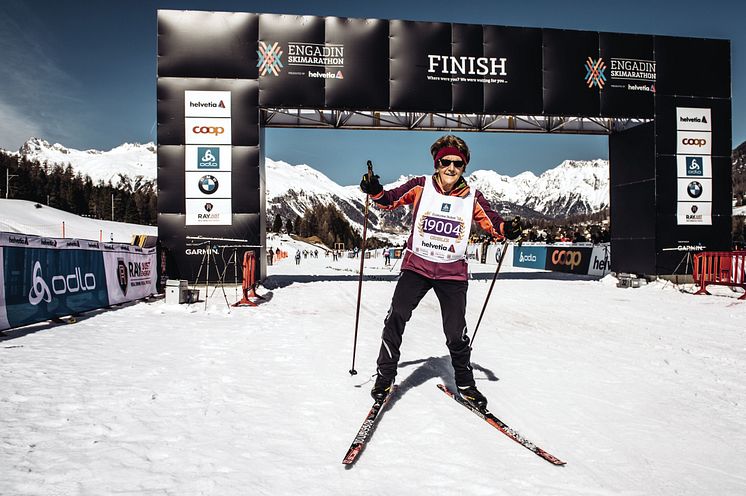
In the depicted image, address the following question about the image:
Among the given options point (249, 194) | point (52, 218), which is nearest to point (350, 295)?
point (249, 194)

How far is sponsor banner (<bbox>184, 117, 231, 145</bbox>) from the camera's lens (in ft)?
41.9

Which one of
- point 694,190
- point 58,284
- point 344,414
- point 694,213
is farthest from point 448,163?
point 694,190

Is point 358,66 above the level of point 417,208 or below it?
above

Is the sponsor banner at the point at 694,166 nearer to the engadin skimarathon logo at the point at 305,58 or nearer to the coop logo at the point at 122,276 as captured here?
the engadin skimarathon logo at the point at 305,58

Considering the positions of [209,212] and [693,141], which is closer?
[209,212]

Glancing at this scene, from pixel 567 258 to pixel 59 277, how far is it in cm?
2208

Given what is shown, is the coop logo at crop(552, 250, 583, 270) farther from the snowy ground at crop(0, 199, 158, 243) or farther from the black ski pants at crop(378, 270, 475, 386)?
the snowy ground at crop(0, 199, 158, 243)

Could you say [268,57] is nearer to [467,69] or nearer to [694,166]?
[467,69]

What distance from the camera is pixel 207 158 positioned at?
42.0 feet

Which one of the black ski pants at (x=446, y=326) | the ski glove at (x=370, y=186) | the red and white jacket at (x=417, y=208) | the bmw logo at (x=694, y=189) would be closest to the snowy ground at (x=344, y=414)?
the black ski pants at (x=446, y=326)

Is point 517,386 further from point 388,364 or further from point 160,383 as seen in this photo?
point 160,383

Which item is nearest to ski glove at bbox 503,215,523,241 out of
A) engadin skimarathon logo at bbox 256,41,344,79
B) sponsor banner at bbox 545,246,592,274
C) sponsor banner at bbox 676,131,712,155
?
engadin skimarathon logo at bbox 256,41,344,79

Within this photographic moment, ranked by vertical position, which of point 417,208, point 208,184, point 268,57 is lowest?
point 417,208

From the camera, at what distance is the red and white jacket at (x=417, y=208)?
12.0 feet
